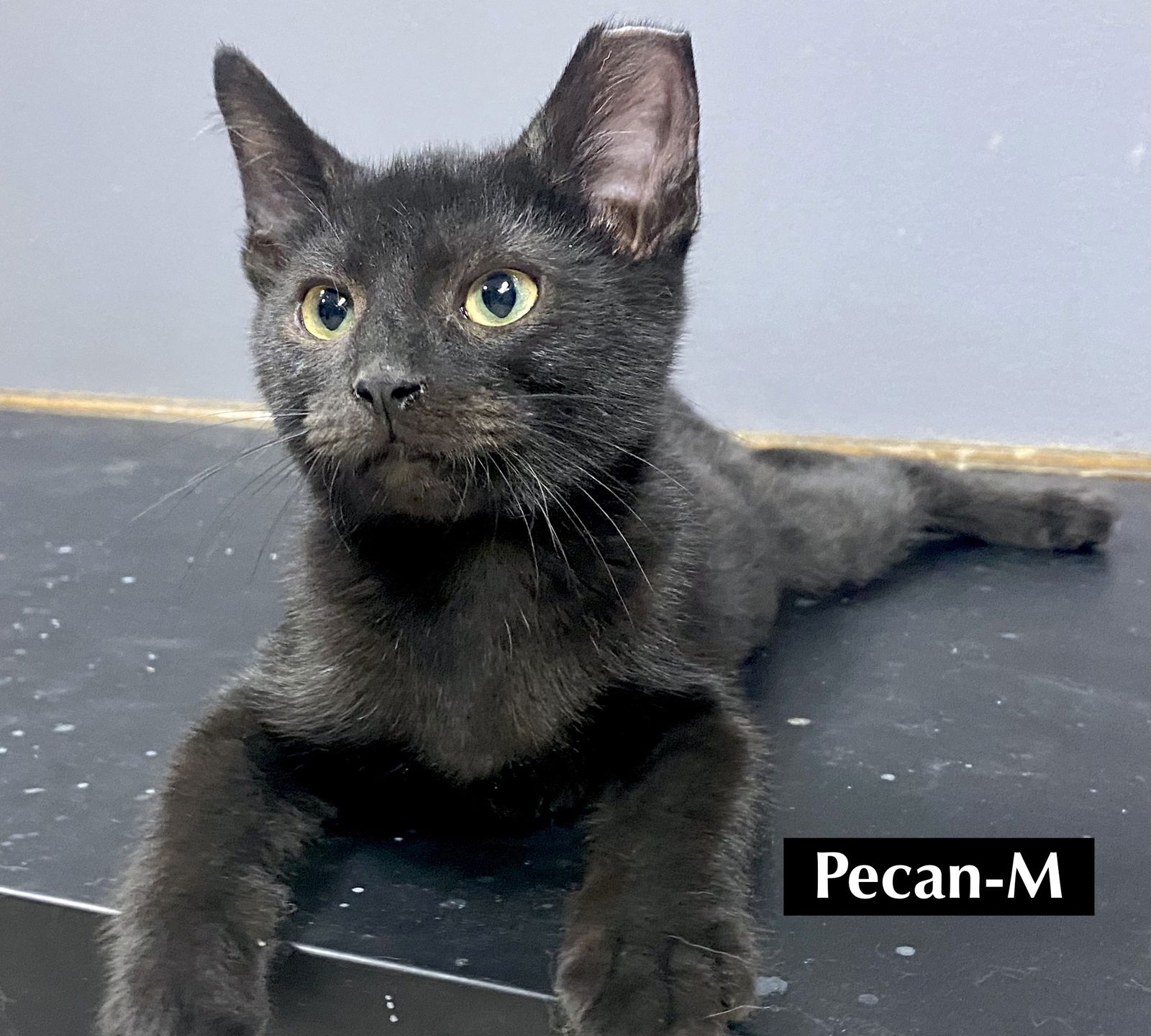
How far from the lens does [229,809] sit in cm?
69

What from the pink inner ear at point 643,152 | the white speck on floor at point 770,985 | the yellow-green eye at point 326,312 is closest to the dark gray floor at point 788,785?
the white speck on floor at point 770,985

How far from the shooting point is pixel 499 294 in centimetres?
69

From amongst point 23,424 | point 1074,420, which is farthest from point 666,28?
point 23,424

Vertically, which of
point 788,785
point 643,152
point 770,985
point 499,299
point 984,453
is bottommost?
point 770,985

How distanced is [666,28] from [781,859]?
56 cm

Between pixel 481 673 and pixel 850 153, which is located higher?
pixel 850 153

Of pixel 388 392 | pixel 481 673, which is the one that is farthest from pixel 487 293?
pixel 481 673

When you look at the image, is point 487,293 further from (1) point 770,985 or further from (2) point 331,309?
(1) point 770,985

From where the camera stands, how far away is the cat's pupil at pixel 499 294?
68cm

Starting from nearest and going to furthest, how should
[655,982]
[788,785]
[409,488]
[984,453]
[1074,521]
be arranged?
1. [655,982]
2. [409,488]
3. [788,785]
4. [1074,521]
5. [984,453]

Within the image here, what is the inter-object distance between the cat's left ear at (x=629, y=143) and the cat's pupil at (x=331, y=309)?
0.17 metres

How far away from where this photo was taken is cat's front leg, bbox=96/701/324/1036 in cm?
57

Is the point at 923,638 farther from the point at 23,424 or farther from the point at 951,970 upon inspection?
the point at 23,424

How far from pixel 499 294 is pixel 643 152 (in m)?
0.17
